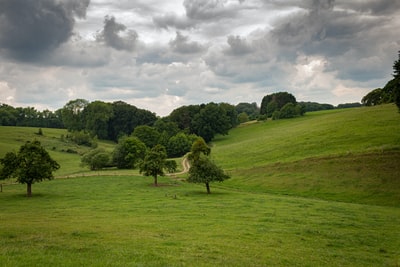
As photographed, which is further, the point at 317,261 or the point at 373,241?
the point at 373,241

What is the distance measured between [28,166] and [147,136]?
7041 centimetres

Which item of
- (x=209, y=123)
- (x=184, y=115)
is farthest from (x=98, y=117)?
(x=209, y=123)

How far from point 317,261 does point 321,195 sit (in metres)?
32.3

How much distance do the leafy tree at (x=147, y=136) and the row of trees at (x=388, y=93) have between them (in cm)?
7842

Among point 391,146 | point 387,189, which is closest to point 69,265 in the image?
point 387,189

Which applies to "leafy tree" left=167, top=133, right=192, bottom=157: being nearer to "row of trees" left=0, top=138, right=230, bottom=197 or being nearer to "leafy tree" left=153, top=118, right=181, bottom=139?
"leafy tree" left=153, top=118, right=181, bottom=139

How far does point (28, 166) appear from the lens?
51.7 meters

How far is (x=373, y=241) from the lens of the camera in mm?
23641

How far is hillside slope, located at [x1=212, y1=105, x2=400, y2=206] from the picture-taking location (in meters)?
47.5

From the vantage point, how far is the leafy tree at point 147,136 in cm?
12081

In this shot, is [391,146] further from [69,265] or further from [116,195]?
[69,265]

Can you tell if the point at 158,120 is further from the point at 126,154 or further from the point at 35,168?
the point at 35,168

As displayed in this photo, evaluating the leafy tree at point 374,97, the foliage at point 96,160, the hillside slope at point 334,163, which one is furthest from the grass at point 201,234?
the leafy tree at point 374,97

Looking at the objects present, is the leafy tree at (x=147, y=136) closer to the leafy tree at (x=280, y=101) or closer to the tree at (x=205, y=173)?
the tree at (x=205, y=173)
